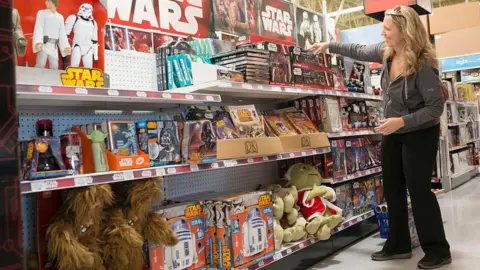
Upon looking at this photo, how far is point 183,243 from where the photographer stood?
2.46m

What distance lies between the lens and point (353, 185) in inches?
158

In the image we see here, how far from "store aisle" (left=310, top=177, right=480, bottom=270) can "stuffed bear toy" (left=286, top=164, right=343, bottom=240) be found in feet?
0.93

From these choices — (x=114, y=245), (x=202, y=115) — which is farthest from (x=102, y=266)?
(x=202, y=115)

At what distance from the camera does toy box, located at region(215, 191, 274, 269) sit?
8.47 ft

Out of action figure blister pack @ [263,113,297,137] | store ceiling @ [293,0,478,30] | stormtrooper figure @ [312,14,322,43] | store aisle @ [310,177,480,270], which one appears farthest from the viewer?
store ceiling @ [293,0,478,30]

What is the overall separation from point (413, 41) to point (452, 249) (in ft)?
5.68

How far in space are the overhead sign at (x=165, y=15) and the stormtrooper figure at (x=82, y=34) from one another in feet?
2.40

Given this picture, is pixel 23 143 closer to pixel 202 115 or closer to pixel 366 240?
pixel 202 115

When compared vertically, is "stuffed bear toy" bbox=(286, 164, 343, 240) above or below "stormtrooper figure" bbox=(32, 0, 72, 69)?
below

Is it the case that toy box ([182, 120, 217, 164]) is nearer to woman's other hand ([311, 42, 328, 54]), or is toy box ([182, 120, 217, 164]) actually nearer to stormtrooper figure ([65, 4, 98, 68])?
stormtrooper figure ([65, 4, 98, 68])

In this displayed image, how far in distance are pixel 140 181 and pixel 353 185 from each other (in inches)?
93.6

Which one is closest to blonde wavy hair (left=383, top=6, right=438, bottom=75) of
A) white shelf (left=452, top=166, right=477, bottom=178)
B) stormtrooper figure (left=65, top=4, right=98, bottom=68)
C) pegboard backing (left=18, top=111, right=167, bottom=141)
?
pegboard backing (left=18, top=111, right=167, bottom=141)

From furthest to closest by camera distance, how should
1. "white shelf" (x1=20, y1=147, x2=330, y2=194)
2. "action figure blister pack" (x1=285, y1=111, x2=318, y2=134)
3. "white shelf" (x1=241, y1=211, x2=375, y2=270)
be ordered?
1. "action figure blister pack" (x1=285, y1=111, x2=318, y2=134)
2. "white shelf" (x1=241, y1=211, x2=375, y2=270)
3. "white shelf" (x1=20, y1=147, x2=330, y2=194)

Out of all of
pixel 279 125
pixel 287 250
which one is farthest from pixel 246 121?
pixel 287 250
